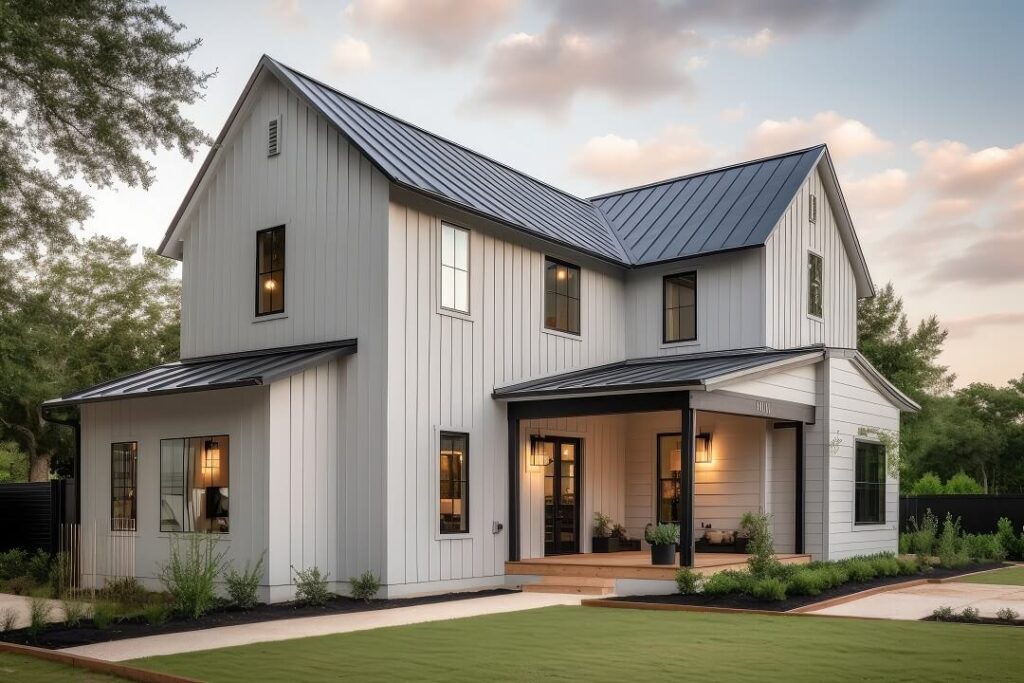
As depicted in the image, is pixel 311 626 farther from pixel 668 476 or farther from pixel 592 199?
pixel 592 199

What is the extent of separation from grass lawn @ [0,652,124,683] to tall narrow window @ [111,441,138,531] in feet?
22.9

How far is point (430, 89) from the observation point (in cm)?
2431

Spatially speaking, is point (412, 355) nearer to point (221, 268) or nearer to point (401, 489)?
point (401, 489)

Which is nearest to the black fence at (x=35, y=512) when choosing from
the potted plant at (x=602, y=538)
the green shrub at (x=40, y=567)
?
the green shrub at (x=40, y=567)

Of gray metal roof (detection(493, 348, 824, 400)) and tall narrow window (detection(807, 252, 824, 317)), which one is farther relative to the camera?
tall narrow window (detection(807, 252, 824, 317))

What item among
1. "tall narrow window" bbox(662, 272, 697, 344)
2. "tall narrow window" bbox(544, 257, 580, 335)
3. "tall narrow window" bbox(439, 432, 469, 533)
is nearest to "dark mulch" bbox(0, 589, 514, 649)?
"tall narrow window" bbox(439, 432, 469, 533)

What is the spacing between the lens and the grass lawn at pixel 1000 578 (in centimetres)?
1750

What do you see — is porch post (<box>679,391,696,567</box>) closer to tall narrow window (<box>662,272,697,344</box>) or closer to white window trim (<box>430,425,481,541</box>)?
white window trim (<box>430,425,481,541</box>)

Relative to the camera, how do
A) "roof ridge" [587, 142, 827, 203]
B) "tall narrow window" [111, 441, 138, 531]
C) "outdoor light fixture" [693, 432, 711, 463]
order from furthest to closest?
"roof ridge" [587, 142, 827, 203] < "outdoor light fixture" [693, 432, 711, 463] < "tall narrow window" [111, 441, 138, 531]

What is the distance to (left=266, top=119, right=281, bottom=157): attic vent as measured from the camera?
17.5 m

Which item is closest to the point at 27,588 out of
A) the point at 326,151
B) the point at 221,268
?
the point at 221,268

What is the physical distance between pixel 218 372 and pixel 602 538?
7843mm

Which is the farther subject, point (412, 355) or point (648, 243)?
point (648, 243)

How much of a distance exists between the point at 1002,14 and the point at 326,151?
40.7 feet
